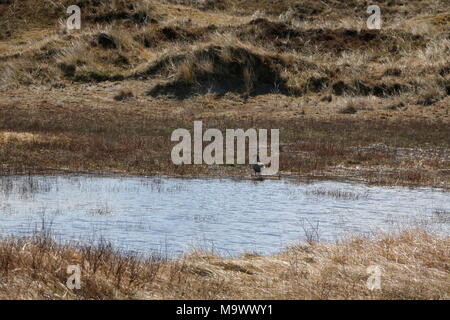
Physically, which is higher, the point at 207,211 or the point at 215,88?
→ the point at 215,88

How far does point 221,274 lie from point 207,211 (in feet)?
22.8

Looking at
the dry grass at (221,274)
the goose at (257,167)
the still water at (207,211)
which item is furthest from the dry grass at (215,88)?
the dry grass at (221,274)

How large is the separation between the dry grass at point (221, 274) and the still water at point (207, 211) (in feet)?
6.51

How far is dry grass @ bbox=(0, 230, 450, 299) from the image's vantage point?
9094 mm

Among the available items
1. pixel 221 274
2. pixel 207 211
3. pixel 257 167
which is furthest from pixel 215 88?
pixel 221 274

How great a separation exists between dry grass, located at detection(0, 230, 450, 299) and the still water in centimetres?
199

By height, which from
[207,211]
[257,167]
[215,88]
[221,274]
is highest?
[215,88]

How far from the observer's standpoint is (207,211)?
17.2 metres

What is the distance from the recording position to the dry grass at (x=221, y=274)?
29.8ft

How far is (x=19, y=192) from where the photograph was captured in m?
18.3

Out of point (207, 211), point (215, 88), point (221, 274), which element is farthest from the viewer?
point (215, 88)

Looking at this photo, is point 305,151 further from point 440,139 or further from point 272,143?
point 440,139

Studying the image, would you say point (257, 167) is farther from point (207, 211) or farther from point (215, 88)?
point (215, 88)

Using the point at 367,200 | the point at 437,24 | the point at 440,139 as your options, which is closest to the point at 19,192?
the point at 367,200
